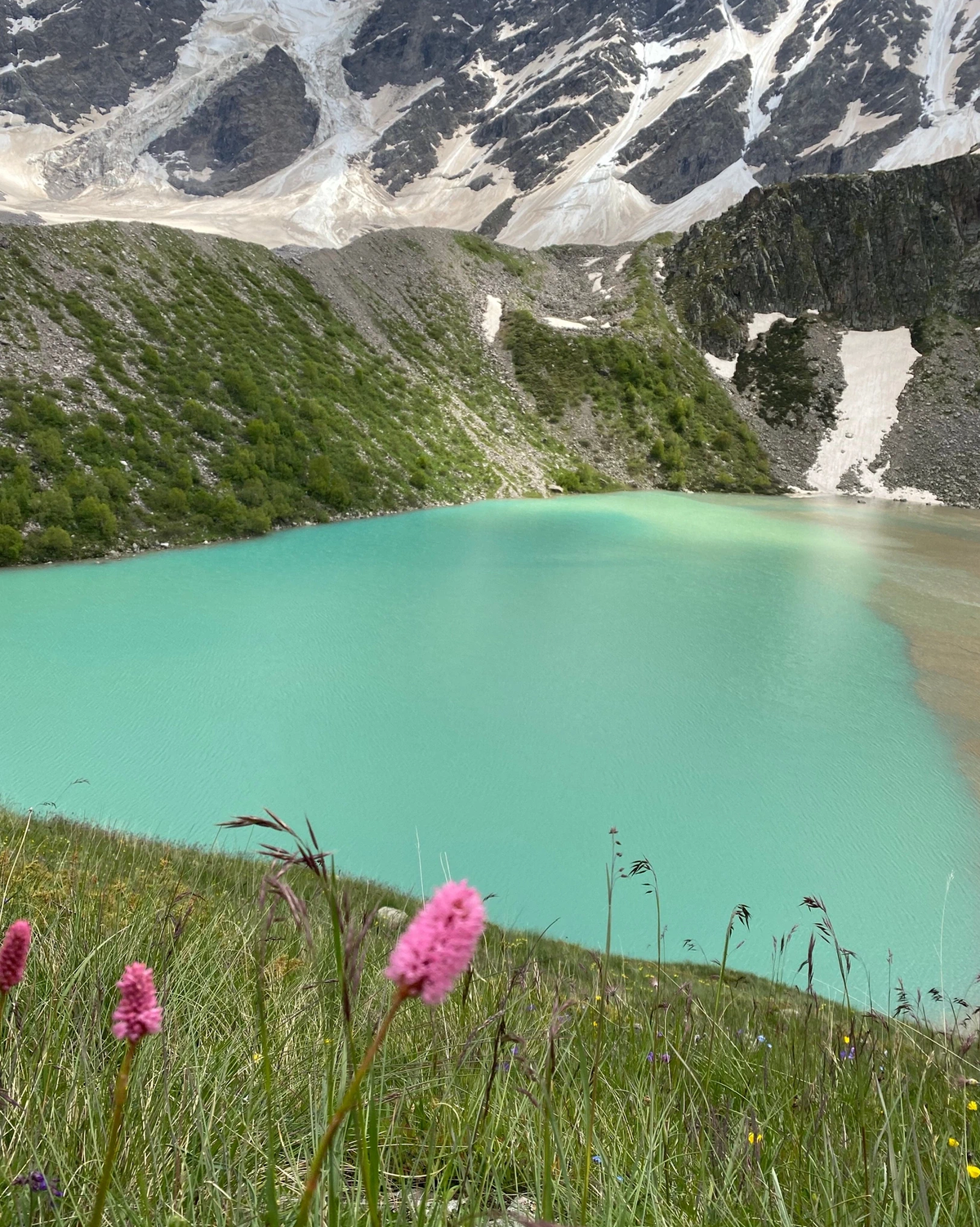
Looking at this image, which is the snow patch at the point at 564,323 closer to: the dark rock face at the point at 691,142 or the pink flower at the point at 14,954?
the pink flower at the point at 14,954

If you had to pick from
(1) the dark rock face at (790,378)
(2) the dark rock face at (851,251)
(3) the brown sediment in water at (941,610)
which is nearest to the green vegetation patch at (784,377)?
(1) the dark rock face at (790,378)

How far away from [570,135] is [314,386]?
17917cm

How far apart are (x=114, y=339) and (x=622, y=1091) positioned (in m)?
33.8

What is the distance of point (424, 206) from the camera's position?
178 metres

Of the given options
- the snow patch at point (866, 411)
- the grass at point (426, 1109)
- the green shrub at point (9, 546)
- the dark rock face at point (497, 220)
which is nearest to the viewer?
the grass at point (426, 1109)

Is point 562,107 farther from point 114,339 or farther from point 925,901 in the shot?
point 925,901

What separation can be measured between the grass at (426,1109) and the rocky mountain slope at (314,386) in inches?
833

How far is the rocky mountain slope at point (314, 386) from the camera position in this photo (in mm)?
24078

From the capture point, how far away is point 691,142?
15800 centimetres

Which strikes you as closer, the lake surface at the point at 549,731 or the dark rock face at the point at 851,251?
the lake surface at the point at 549,731

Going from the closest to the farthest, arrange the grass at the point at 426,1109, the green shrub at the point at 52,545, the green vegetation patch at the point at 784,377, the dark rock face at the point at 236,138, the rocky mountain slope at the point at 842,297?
1. the grass at the point at 426,1109
2. the green shrub at the point at 52,545
3. the green vegetation patch at the point at 784,377
4. the rocky mountain slope at the point at 842,297
5. the dark rock face at the point at 236,138

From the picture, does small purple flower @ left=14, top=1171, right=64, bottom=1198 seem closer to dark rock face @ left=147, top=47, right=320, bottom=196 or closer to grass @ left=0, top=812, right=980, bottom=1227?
grass @ left=0, top=812, right=980, bottom=1227

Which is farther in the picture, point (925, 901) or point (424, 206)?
point (424, 206)

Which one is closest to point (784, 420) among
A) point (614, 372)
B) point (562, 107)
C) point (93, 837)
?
point (614, 372)
